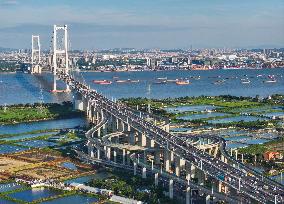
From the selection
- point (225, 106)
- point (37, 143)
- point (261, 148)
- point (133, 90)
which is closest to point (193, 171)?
point (261, 148)

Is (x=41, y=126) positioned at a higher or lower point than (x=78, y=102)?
lower

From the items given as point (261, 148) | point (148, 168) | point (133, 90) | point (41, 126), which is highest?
point (148, 168)

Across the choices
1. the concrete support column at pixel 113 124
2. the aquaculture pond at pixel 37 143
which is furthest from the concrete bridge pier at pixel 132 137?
the aquaculture pond at pixel 37 143

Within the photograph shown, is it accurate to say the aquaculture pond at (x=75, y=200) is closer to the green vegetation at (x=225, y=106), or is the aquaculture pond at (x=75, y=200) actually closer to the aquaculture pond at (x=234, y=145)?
the aquaculture pond at (x=234, y=145)

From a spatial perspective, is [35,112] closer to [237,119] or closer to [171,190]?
[237,119]

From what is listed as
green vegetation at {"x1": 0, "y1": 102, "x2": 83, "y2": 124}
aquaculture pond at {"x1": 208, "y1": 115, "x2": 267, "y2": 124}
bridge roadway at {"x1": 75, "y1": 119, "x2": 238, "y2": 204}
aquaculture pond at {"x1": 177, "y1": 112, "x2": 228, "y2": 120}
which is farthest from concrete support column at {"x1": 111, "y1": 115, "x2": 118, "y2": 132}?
green vegetation at {"x1": 0, "y1": 102, "x2": 83, "y2": 124}

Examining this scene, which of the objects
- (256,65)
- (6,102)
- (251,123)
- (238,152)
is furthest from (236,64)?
(238,152)
